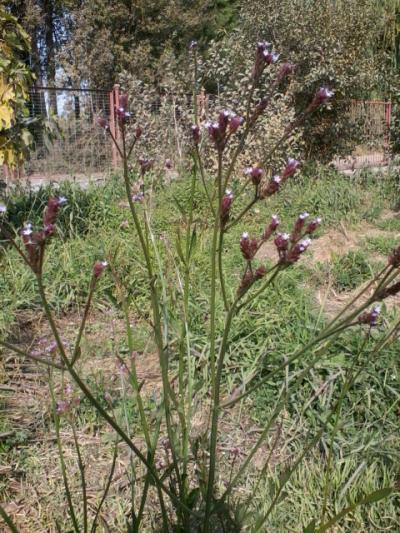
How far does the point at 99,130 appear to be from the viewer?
9766 mm

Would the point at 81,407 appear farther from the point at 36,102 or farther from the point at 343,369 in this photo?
the point at 36,102

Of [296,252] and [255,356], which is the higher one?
[296,252]

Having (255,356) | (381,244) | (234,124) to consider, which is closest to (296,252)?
(234,124)

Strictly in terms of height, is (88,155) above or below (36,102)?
below

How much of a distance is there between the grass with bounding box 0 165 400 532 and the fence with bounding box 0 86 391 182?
3.37 meters

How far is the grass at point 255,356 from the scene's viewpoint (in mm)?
1832

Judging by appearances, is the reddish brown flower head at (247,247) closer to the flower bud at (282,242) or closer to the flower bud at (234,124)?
the flower bud at (282,242)

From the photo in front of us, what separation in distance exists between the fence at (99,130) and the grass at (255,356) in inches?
132

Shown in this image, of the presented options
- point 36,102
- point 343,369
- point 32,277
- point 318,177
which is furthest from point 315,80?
point 343,369

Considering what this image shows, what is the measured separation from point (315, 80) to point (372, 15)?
2.24m

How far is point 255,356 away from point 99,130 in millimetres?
7919

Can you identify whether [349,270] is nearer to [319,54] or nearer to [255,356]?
[255,356]

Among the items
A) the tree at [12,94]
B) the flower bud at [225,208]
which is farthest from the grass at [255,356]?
the tree at [12,94]

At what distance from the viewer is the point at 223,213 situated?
0.94m
